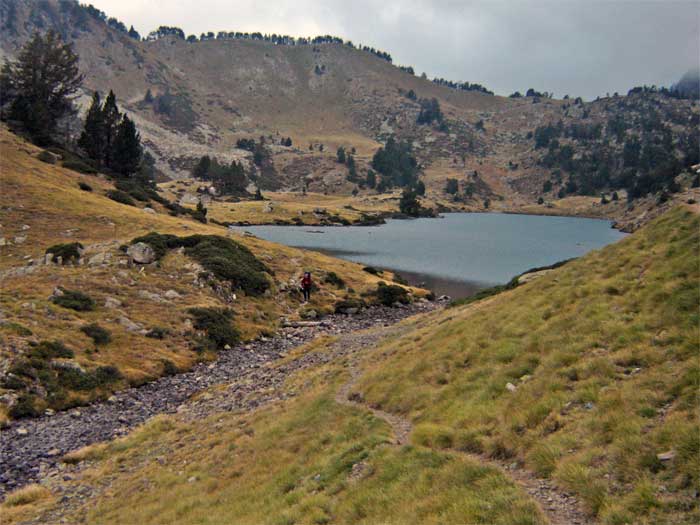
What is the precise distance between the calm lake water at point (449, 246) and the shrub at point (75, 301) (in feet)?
165

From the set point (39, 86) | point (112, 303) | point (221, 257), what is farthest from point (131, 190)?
point (112, 303)

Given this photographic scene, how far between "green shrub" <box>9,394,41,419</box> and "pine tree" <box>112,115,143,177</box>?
8258 centimetres

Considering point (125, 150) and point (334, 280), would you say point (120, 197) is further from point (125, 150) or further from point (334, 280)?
point (334, 280)

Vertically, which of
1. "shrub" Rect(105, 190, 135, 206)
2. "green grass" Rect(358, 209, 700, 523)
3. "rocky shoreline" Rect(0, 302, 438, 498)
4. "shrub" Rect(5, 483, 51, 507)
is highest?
"green grass" Rect(358, 209, 700, 523)

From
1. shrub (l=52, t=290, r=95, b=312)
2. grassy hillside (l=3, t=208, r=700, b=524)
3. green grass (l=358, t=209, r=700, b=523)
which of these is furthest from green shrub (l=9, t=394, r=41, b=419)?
green grass (l=358, t=209, r=700, b=523)

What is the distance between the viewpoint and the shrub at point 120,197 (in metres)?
74.9

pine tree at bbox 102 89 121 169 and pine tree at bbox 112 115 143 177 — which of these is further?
pine tree at bbox 102 89 121 169

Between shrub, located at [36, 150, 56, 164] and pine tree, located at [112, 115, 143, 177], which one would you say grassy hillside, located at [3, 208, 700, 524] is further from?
pine tree, located at [112, 115, 143, 177]

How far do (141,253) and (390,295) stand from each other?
2937 cm

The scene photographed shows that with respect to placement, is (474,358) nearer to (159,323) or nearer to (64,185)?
(159,323)

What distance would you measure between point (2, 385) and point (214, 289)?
22334 mm

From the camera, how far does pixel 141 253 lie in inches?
1885

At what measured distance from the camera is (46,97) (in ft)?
309

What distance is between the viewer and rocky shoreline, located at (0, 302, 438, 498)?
2178cm
